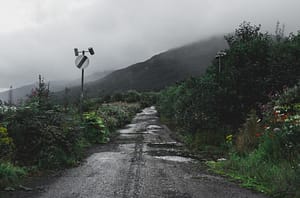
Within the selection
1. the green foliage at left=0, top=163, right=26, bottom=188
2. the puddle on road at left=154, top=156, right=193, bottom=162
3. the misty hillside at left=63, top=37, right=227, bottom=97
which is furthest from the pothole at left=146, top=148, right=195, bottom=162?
the misty hillside at left=63, top=37, right=227, bottom=97

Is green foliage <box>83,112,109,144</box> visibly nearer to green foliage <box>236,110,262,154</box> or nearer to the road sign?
the road sign

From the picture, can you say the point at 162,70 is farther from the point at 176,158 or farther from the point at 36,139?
the point at 36,139

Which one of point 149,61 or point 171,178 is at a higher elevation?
point 149,61

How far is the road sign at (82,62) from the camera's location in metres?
15.8

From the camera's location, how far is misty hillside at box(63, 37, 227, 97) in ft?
393

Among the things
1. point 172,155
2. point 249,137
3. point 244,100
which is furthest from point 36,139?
point 244,100

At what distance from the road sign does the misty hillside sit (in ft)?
294

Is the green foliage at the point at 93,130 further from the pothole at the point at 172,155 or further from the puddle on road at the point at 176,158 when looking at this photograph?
the puddle on road at the point at 176,158

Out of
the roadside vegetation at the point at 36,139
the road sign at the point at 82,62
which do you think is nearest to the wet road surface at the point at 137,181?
the roadside vegetation at the point at 36,139

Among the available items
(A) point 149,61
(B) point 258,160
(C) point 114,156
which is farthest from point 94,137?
(A) point 149,61

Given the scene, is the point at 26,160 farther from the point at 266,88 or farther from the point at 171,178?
the point at 266,88

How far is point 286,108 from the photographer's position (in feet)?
40.2

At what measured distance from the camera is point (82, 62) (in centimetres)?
1580

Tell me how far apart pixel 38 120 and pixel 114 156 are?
3.00 meters
